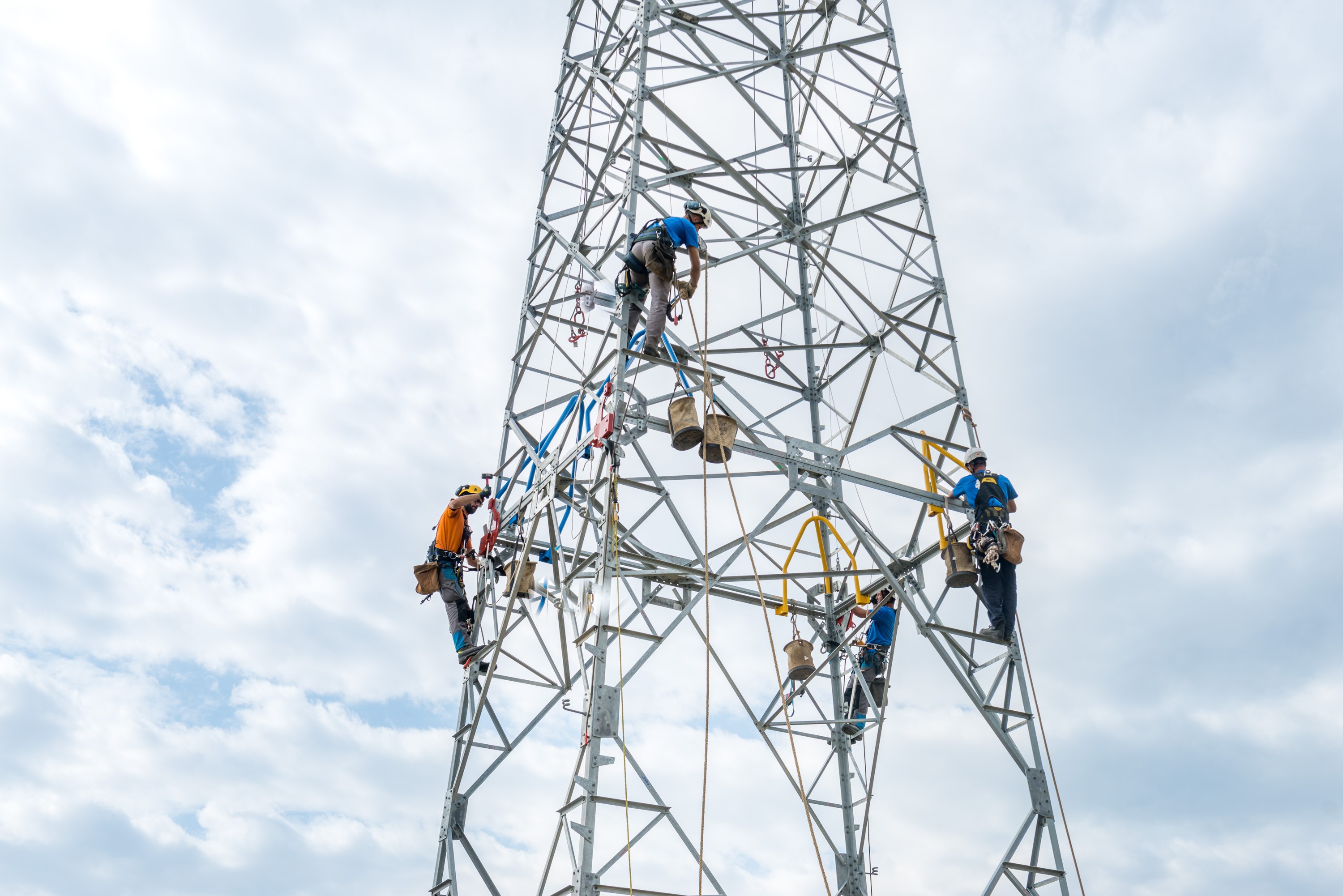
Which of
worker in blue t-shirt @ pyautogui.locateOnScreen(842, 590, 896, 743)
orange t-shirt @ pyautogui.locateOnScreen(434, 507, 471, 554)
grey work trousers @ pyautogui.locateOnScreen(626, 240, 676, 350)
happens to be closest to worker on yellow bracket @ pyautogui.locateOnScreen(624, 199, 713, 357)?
grey work trousers @ pyautogui.locateOnScreen(626, 240, 676, 350)

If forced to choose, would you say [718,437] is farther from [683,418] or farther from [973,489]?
[973,489]

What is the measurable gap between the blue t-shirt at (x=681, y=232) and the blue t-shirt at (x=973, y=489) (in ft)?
14.3

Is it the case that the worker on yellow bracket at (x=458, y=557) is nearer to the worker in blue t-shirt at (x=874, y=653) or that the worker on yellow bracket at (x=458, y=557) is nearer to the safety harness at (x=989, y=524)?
the worker in blue t-shirt at (x=874, y=653)

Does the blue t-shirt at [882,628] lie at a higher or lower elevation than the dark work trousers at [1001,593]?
higher

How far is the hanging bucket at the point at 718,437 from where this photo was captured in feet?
37.9

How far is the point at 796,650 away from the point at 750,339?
14.4 feet

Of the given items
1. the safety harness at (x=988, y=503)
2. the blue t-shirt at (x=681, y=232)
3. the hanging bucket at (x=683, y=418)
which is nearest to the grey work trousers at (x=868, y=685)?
the safety harness at (x=988, y=503)

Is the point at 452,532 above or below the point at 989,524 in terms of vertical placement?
above

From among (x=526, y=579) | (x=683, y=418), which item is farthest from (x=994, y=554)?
(x=526, y=579)

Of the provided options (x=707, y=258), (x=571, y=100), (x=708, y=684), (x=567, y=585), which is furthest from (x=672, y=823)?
(x=571, y=100)

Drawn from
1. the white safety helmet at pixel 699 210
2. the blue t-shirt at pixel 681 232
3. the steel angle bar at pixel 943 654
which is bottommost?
the steel angle bar at pixel 943 654

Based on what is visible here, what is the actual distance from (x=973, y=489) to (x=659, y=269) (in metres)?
4.67

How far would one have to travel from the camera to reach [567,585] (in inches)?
449

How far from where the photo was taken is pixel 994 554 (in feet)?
40.8
